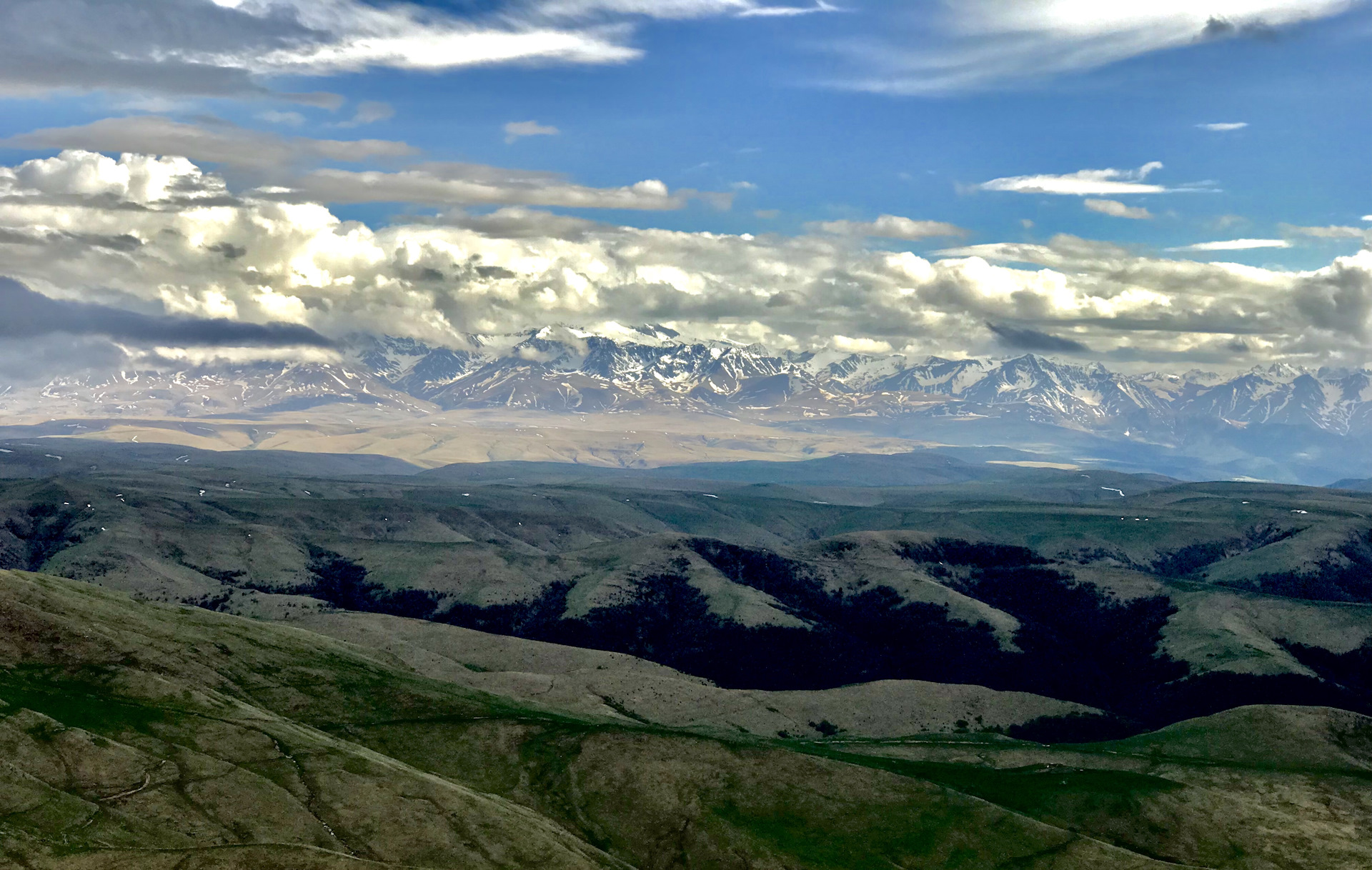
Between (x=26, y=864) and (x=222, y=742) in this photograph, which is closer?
(x=26, y=864)

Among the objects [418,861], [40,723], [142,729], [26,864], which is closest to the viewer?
[26,864]

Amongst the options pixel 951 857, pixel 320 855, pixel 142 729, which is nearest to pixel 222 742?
pixel 142 729

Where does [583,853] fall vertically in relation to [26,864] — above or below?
below

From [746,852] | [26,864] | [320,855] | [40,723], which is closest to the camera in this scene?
[26,864]

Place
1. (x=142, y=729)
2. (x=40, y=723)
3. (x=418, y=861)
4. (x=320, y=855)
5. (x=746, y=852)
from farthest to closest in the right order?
(x=746, y=852) < (x=142, y=729) < (x=40, y=723) < (x=418, y=861) < (x=320, y=855)

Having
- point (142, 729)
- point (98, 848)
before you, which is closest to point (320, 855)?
point (98, 848)

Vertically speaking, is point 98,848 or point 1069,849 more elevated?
point 98,848

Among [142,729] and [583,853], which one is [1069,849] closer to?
[583,853]

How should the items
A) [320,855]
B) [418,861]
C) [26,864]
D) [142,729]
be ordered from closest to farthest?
[26,864]
[320,855]
[418,861]
[142,729]

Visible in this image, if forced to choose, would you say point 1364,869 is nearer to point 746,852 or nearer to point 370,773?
point 746,852
